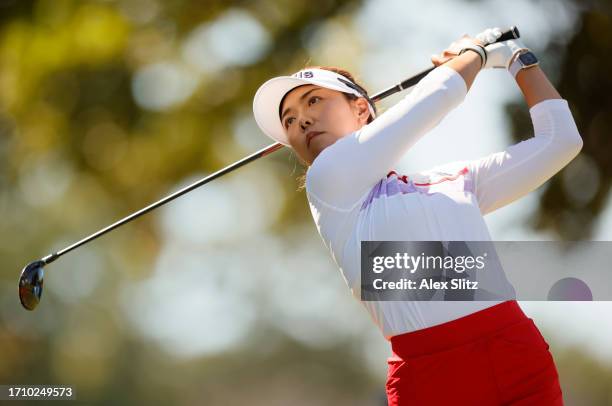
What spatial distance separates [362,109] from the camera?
7.26 ft

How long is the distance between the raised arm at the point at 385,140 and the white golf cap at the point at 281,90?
1.08 feet

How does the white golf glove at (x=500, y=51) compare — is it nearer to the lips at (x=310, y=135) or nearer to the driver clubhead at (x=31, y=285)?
the lips at (x=310, y=135)

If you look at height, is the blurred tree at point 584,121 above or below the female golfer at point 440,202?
above

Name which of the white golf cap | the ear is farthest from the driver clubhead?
the ear

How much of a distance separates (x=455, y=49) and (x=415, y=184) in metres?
0.30

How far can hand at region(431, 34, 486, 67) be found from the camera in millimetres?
1933

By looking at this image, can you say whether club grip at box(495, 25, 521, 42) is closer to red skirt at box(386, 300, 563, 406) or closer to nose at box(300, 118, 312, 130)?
nose at box(300, 118, 312, 130)

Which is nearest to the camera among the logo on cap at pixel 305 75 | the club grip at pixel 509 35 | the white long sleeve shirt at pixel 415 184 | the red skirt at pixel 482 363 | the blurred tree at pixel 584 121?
the red skirt at pixel 482 363

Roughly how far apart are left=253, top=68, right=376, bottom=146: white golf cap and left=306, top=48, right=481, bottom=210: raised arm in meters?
0.33

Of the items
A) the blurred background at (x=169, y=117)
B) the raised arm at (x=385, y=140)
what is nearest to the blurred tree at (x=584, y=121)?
the blurred background at (x=169, y=117)

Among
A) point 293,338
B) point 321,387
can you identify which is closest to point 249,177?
point 293,338

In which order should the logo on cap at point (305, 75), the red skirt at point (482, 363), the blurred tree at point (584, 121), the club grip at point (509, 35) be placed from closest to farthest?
the red skirt at point (482, 363)
the club grip at point (509, 35)
the logo on cap at point (305, 75)
the blurred tree at point (584, 121)

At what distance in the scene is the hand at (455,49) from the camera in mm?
1933

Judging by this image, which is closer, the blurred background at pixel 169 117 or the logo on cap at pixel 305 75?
the logo on cap at pixel 305 75
